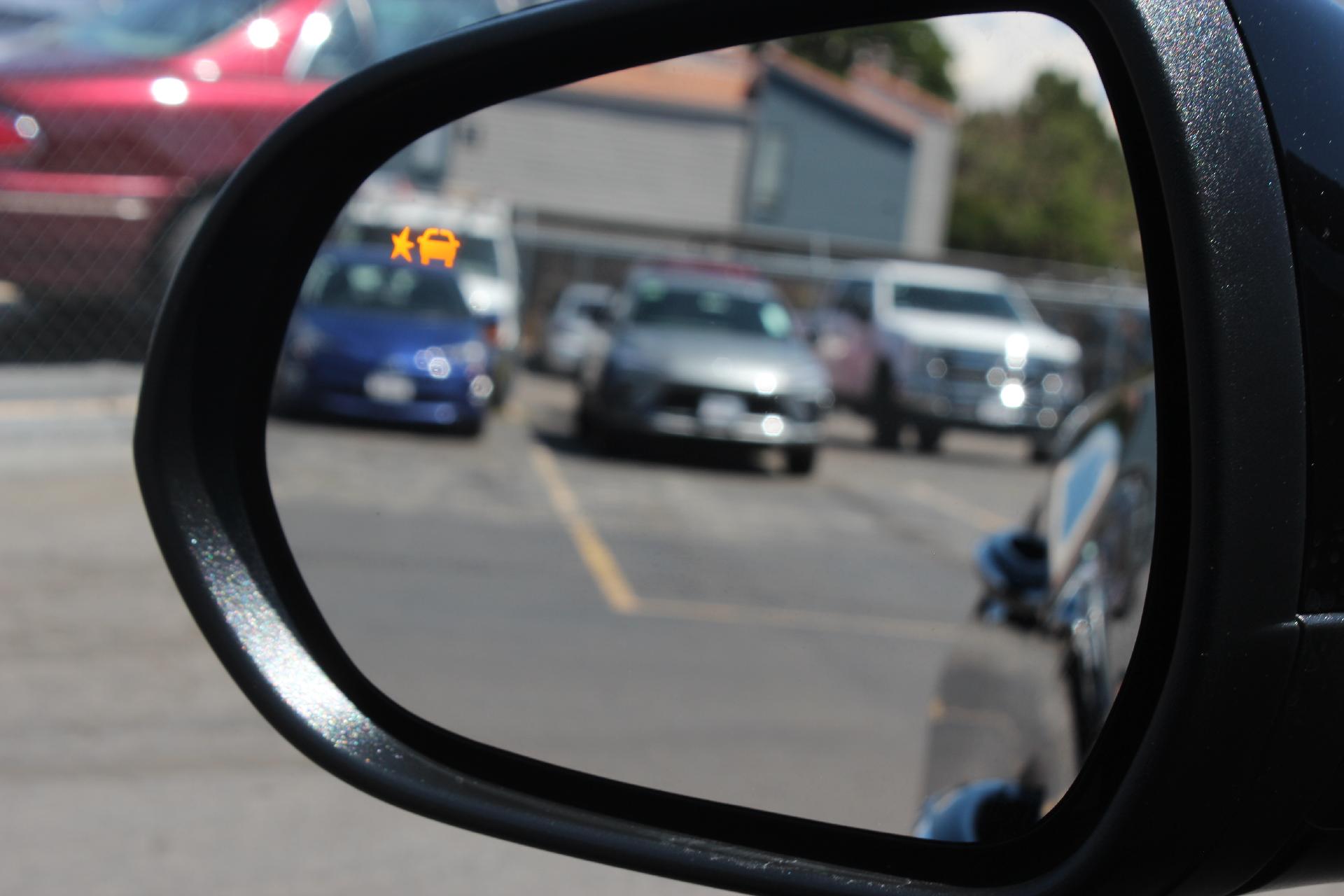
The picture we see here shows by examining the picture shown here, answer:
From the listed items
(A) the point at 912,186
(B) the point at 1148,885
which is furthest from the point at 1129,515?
(A) the point at 912,186

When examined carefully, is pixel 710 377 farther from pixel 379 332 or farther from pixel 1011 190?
pixel 1011 190

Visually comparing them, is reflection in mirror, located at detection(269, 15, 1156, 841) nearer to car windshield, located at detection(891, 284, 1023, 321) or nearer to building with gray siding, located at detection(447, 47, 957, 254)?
car windshield, located at detection(891, 284, 1023, 321)

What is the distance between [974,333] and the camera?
16266mm

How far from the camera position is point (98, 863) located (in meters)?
3.85

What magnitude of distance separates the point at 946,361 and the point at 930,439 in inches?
35.5

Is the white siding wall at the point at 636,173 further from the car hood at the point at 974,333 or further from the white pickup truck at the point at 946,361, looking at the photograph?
the car hood at the point at 974,333

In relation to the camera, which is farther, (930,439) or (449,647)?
(930,439)

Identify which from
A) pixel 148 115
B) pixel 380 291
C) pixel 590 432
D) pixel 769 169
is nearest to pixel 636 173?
pixel 769 169

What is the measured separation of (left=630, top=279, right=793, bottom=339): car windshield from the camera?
1346cm

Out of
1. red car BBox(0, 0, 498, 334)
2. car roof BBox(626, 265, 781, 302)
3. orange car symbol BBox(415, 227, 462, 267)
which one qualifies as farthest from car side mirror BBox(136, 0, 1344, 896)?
car roof BBox(626, 265, 781, 302)

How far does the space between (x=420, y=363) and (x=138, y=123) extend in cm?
232

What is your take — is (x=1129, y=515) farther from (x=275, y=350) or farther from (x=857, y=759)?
(x=857, y=759)

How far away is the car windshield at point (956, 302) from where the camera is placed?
16.8 metres

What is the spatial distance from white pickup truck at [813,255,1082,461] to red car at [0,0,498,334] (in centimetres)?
711
